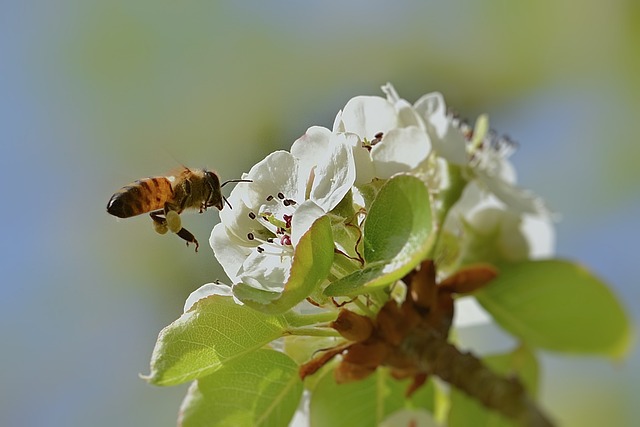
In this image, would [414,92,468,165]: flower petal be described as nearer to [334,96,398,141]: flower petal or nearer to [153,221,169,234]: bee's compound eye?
A: [334,96,398,141]: flower petal

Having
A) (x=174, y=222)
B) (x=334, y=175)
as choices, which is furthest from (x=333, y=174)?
(x=174, y=222)

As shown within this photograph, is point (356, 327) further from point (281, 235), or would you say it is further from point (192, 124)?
point (192, 124)

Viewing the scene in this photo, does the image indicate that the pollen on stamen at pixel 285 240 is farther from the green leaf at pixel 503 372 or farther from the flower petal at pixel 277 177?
the green leaf at pixel 503 372

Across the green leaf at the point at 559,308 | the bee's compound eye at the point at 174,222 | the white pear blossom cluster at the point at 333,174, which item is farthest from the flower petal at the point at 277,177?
the green leaf at the point at 559,308

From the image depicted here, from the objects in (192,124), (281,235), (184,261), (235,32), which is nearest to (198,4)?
(235,32)

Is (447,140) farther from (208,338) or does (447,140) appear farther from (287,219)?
(208,338)

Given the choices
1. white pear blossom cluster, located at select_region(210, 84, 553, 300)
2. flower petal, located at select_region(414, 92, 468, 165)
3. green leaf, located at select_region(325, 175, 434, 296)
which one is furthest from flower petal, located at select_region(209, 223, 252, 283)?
flower petal, located at select_region(414, 92, 468, 165)
